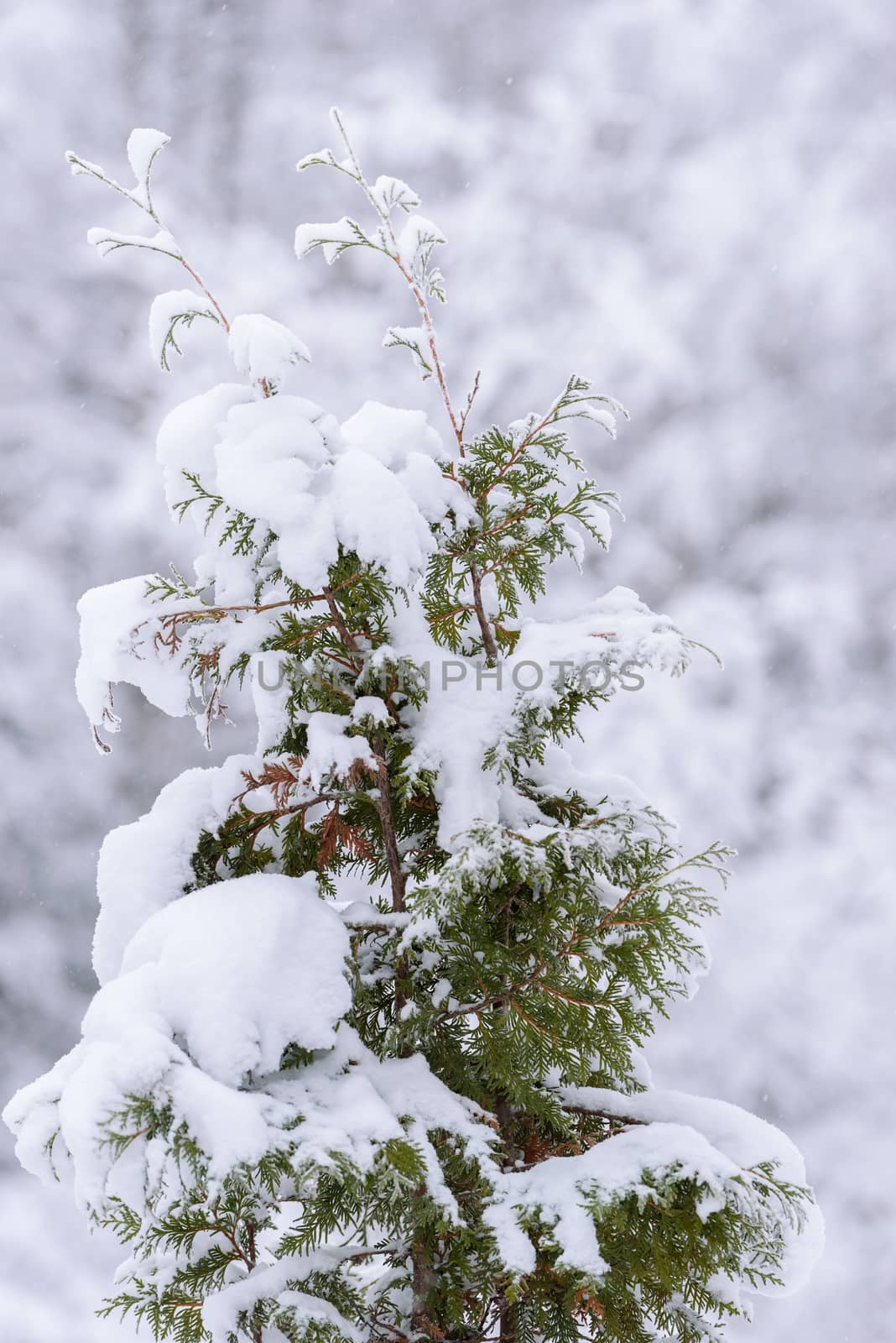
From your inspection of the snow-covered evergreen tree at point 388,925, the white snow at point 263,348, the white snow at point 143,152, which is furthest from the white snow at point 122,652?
the white snow at point 143,152

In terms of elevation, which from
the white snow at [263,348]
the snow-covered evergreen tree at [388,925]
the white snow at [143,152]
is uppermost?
the white snow at [143,152]

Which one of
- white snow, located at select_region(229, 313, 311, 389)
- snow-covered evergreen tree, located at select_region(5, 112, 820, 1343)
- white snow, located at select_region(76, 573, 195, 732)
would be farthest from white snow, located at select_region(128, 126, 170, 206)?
white snow, located at select_region(76, 573, 195, 732)

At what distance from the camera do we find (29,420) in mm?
32312

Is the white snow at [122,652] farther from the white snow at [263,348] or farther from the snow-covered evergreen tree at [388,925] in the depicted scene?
the white snow at [263,348]

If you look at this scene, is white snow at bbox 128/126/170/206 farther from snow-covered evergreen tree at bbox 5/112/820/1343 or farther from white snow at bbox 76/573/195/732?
white snow at bbox 76/573/195/732

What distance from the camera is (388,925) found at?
3252 millimetres

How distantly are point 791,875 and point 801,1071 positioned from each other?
678cm

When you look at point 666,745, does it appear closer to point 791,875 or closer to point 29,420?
point 791,875

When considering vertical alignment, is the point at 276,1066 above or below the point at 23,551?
below

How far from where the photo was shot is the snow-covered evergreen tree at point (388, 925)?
2455mm

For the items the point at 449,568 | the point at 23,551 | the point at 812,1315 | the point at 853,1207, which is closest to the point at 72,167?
the point at 449,568

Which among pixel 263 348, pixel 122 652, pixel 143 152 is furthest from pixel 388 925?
pixel 143 152

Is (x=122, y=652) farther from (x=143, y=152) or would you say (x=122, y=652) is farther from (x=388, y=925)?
(x=143, y=152)

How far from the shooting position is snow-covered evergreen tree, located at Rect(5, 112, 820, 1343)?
8.05 feet
